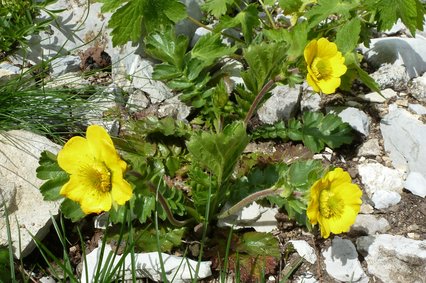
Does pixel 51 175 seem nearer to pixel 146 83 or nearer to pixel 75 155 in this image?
pixel 75 155

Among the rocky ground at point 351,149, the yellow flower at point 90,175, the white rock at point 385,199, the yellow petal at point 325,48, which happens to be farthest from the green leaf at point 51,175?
the white rock at point 385,199

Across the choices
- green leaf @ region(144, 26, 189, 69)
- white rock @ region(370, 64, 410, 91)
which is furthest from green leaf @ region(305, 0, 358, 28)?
green leaf @ region(144, 26, 189, 69)

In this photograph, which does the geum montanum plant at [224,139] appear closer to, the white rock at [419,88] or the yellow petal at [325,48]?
the yellow petal at [325,48]

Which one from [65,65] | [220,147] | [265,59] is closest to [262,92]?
[265,59]

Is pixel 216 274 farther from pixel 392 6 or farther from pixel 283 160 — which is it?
pixel 392 6

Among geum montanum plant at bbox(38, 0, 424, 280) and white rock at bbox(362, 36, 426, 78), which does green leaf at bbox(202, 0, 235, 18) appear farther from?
white rock at bbox(362, 36, 426, 78)

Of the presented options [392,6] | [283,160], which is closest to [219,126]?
[283,160]
